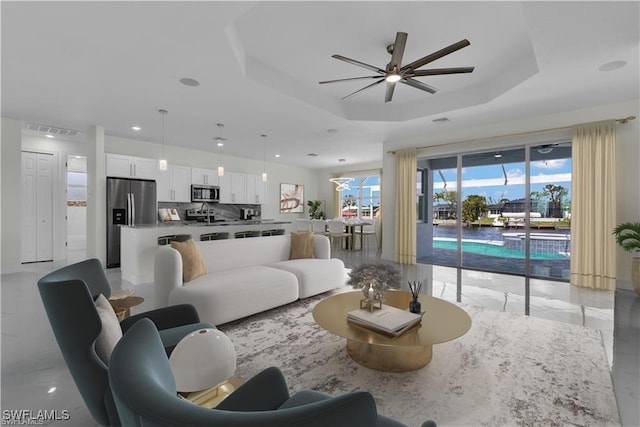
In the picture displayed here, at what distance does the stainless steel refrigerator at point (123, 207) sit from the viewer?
5.90 meters

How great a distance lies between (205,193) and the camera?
777cm

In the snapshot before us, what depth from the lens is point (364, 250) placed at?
339 inches

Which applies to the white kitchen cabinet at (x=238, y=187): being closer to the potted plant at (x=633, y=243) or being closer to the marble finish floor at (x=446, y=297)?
the marble finish floor at (x=446, y=297)

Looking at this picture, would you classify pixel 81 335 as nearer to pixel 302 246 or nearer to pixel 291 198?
pixel 302 246

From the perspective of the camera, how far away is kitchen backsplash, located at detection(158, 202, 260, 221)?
24.4 ft

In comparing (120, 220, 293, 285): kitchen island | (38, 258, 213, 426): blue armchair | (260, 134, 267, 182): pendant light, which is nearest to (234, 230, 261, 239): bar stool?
(120, 220, 293, 285): kitchen island

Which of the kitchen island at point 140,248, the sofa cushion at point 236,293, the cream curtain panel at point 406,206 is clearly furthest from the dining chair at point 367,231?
the sofa cushion at point 236,293

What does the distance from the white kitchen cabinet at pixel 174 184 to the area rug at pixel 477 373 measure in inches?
201

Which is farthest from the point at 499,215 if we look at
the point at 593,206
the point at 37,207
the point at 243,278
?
the point at 37,207

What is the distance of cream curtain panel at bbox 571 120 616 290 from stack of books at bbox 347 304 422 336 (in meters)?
4.05

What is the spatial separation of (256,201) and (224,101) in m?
4.83

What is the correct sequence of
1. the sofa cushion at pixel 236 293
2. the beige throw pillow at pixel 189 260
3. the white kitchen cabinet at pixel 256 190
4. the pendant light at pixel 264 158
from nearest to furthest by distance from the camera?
1. the sofa cushion at pixel 236 293
2. the beige throw pillow at pixel 189 260
3. the pendant light at pixel 264 158
4. the white kitchen cabinet at pixel 256 190

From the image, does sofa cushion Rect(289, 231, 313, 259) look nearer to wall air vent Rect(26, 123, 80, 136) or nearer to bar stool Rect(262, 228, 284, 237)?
bar stool Rect(262, 228, 284, 237)

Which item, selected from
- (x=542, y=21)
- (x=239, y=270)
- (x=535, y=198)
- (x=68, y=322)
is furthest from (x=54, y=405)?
(x=535, y=198)
